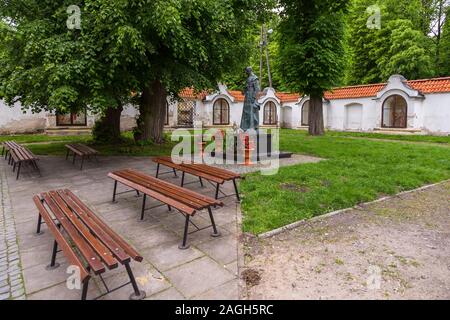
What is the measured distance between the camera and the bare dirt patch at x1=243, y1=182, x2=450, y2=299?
2.85m

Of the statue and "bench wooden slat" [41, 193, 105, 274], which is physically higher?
the statue

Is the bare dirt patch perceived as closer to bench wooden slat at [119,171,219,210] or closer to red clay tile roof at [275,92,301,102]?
bench wooden slat at [119,171,219,210]

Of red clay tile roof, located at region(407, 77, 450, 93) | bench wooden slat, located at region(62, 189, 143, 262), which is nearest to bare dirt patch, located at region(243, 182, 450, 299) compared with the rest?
bench wooden slat, located at region(62, 189, 143, 262)

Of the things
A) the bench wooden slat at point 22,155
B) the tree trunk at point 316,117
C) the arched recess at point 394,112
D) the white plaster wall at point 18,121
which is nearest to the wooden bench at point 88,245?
the bench wooden slat at point 22,155

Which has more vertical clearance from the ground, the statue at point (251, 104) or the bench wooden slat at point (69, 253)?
the statue at point (251, 104)

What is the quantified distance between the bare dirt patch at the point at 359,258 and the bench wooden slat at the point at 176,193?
2.21 ft

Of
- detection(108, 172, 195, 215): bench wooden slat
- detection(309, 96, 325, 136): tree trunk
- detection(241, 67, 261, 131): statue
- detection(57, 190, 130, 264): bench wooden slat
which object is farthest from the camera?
detection(309, 96, 325, 136): tree trunk

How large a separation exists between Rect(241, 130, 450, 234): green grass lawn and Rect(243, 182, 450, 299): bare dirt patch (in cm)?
36

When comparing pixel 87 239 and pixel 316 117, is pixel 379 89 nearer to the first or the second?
pixel 316 117

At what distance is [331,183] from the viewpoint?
246 inches

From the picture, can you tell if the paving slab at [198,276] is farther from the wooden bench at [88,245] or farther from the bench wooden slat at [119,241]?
the bench wooden slat at [119,241]

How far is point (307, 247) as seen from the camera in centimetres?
371

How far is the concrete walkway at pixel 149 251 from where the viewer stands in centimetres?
285

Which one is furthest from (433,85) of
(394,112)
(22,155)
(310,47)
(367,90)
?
(22,155)
